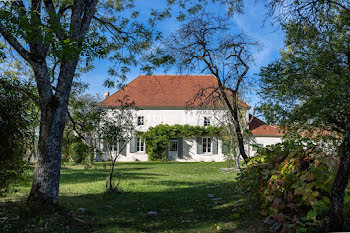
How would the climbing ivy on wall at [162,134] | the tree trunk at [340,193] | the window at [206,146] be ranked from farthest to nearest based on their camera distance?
the window at [206,146] < the climbing ivy on wall at [162,134] < the tree trunk at [340,193]

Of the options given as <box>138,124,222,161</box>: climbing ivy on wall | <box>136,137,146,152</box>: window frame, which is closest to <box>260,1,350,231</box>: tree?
<box>138,124,222,161</box>: climbing ivy on wall

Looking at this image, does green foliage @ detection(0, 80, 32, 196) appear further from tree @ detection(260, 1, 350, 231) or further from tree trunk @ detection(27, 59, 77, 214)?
tree @ detection(260, 1, 350, 231)

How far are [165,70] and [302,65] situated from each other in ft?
18.0

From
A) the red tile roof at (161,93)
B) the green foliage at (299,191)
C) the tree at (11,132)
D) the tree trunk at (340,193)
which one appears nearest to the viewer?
the tree trunk at (340,193)

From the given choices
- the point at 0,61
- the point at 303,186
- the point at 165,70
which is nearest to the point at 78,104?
the point at 0,61

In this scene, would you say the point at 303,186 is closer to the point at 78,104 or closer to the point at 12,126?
the point at 12,126

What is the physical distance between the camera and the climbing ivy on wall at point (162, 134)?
27.2 metres

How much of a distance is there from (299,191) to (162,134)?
23.6 metres

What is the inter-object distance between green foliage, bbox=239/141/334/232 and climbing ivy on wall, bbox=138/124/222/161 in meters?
22.2

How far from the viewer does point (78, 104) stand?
30.4 ft

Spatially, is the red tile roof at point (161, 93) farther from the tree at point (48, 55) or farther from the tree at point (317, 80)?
the tree at point (48, 55)

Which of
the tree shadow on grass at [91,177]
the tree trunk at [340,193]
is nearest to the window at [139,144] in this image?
the tree shadow on grass at [91,177]

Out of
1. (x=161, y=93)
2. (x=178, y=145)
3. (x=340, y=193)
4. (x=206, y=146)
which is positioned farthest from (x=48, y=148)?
(x=161, y=93)

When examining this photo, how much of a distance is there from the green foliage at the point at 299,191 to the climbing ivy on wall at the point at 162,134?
22.2m
